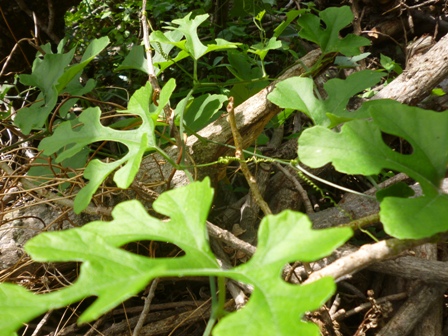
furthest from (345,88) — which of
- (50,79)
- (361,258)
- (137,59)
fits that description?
(50,79)

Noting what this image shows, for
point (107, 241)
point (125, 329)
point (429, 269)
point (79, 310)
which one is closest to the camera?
point (107, 241)

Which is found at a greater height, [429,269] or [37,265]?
[429,269]

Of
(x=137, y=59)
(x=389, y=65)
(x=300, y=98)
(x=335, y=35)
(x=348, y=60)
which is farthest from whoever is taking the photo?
(x=389, y=65)

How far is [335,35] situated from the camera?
5.00 feet

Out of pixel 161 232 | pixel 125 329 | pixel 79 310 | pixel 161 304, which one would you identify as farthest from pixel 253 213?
pixel 161 232

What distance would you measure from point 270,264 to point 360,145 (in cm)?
35

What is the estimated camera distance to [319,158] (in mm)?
891

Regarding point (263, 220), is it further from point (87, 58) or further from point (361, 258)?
point (87, 58)

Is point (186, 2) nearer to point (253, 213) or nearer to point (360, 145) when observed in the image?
point (253, 213)

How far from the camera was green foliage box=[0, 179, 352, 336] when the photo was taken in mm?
593

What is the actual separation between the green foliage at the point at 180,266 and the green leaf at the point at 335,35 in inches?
36.7

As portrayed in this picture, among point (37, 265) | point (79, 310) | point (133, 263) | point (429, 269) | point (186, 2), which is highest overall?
point (133, 263)

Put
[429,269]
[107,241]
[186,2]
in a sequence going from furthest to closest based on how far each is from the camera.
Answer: [186,2] < [429,269] < [107,241]

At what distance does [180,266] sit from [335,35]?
108cm
